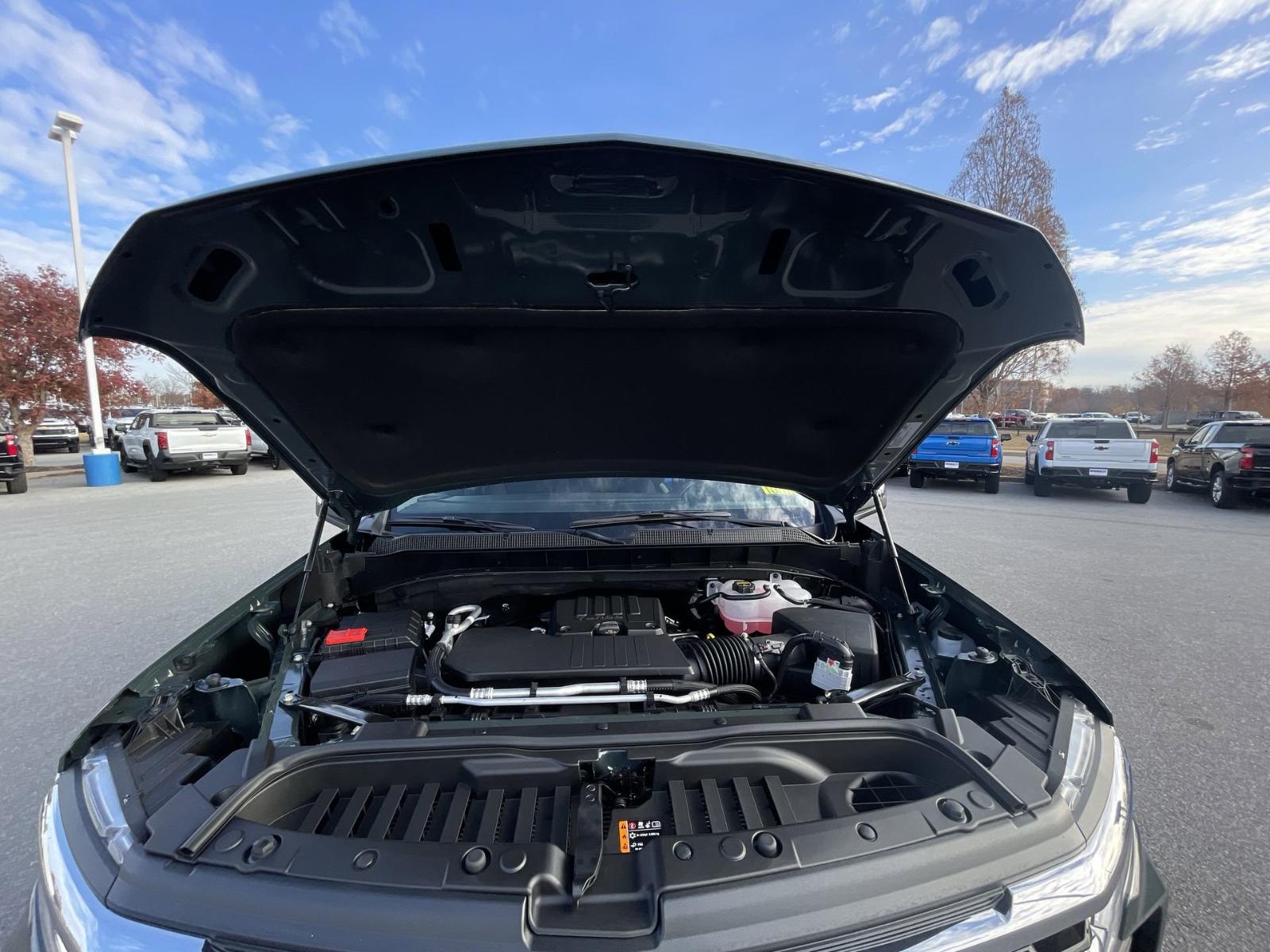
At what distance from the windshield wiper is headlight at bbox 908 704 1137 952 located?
4.54 feet

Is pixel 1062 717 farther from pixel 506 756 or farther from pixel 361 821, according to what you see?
pixel 361 821

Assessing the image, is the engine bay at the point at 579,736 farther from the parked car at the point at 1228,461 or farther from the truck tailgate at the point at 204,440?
the truck tailgate at the point at 204,440

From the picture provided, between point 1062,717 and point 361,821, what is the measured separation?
169cm

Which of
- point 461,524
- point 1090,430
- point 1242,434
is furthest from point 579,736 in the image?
point 1242,434

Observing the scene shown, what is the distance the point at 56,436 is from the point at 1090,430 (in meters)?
34.4

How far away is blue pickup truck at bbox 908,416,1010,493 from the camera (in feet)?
40.3

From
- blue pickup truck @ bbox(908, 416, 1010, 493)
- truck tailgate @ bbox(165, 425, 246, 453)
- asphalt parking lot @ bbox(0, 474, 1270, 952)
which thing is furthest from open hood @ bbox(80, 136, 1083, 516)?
truck tailgate @ bbox(165, 425, 246, 453)

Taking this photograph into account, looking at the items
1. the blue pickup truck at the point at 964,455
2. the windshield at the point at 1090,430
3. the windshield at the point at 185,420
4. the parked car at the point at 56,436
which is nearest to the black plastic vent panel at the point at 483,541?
the blue pickup truck at the point at 964,455

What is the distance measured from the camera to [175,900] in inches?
39.3

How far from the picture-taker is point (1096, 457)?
439 inches

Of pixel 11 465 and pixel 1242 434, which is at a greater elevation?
pixel 1242 434

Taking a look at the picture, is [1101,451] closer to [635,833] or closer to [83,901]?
[635,833]

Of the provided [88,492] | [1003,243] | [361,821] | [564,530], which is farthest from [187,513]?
[1003,243]

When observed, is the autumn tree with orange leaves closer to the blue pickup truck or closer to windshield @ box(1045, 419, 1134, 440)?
the blue pickup truck
